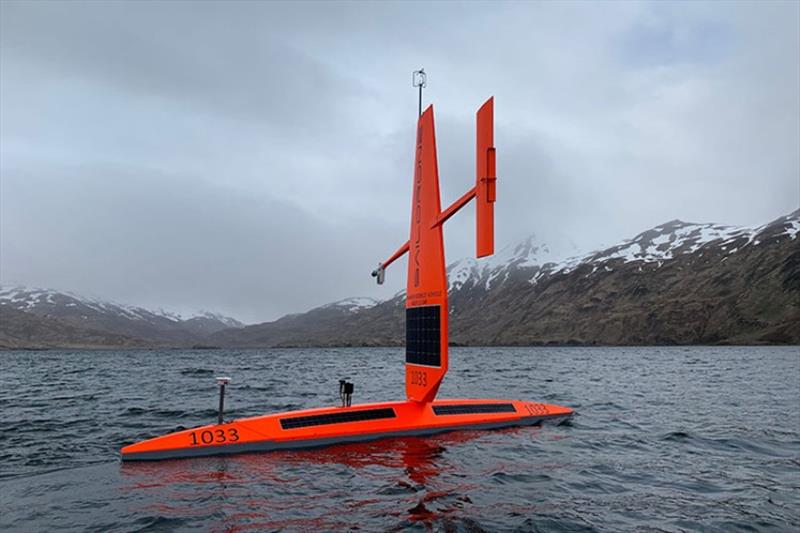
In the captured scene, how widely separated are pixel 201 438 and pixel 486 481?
32.1 feet

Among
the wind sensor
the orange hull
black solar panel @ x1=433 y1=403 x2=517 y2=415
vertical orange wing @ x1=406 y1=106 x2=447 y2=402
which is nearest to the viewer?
the wind sensor

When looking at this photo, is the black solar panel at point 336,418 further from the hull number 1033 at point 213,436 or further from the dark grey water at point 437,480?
the hull number 1033 at point 213,436

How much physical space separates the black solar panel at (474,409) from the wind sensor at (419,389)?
0.06 m

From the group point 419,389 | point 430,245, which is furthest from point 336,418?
point 430,245

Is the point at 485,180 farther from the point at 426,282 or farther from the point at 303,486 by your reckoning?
the point at 303,486

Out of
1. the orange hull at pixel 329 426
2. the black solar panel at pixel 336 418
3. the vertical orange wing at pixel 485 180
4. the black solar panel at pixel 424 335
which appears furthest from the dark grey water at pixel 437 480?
the vertical orange wing at pixel 485 180

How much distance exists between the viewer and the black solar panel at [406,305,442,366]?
19547 mm

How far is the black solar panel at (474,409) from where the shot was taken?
23.1 meters

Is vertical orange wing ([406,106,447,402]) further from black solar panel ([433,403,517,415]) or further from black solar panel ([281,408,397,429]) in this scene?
black solar panel ([433,403,517,415])

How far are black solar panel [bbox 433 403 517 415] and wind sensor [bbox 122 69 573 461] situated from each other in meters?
0.06

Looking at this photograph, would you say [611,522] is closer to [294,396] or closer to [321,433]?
[321,433]

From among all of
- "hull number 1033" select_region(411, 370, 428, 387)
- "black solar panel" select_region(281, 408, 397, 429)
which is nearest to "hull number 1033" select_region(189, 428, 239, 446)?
"black solar panel" select_region(281, 408, 397, 429)

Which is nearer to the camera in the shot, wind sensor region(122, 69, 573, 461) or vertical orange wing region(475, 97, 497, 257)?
vertical orange wing region(475, 97, 497, 257)

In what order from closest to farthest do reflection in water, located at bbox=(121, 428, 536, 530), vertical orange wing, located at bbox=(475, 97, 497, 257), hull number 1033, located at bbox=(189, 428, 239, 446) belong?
reflection in water, located at bbox=(121, 428, 536, 530)
vertical orange wing, located at bbox=(475, 97, 497, 257)
hull number 1033, located at bbox=(189, 428, 239, 446)
